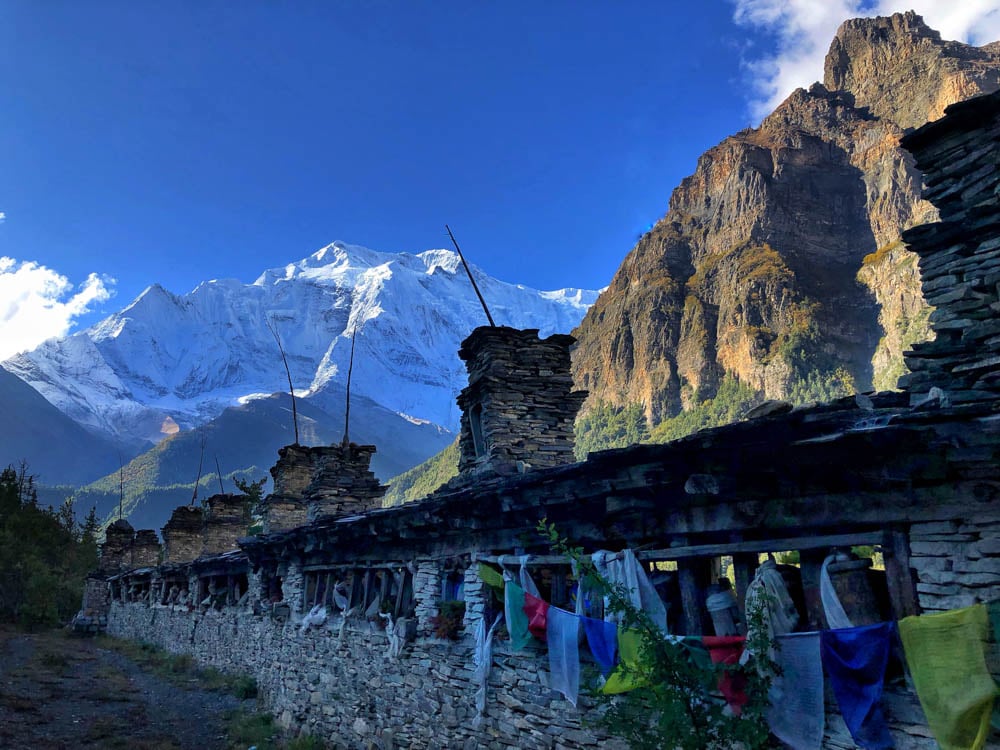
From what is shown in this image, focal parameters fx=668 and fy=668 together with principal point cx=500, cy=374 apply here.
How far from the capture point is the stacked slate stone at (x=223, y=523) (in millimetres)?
31250

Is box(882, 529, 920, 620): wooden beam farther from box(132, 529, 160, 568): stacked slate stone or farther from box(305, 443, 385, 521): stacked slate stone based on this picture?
box(132, 529, 160, 568): stacked slate stone

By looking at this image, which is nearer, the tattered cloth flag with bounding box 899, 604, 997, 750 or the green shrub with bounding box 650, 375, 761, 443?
the tattered cloth flag with bounding box 899, 604, 997, 750

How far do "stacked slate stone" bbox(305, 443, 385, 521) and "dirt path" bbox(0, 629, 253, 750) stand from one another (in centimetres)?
510

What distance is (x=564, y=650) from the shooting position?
278 inches

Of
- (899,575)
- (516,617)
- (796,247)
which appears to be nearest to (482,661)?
(516,617)

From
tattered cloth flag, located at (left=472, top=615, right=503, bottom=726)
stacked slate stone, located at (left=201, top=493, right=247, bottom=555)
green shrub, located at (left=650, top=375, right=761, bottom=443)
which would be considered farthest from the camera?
green shrub, located at (left=650, top=375, right=761, bottom=443)

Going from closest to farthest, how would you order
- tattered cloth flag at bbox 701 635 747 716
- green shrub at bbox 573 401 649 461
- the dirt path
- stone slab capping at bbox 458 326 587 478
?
tattered cloth flag at bbox 701 635 747 716 < the dirt path < stone slab capping at bbox 458 326 587 478 < green shrub at bbox 573 401 649 461

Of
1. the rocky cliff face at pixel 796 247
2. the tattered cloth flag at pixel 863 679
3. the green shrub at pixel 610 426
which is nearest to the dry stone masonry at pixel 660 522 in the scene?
the tattered cloth flag at pixel 863 679

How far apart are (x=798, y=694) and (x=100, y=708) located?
1618 cm

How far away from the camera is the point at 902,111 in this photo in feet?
325

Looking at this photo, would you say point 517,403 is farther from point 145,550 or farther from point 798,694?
point 145,550

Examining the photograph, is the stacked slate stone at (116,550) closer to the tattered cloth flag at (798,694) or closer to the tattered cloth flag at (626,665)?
the tattered cloth flag at (626,665)

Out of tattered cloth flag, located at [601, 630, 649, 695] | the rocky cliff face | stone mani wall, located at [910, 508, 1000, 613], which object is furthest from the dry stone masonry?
the rocky cliff face

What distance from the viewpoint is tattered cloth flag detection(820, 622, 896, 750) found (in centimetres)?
477
